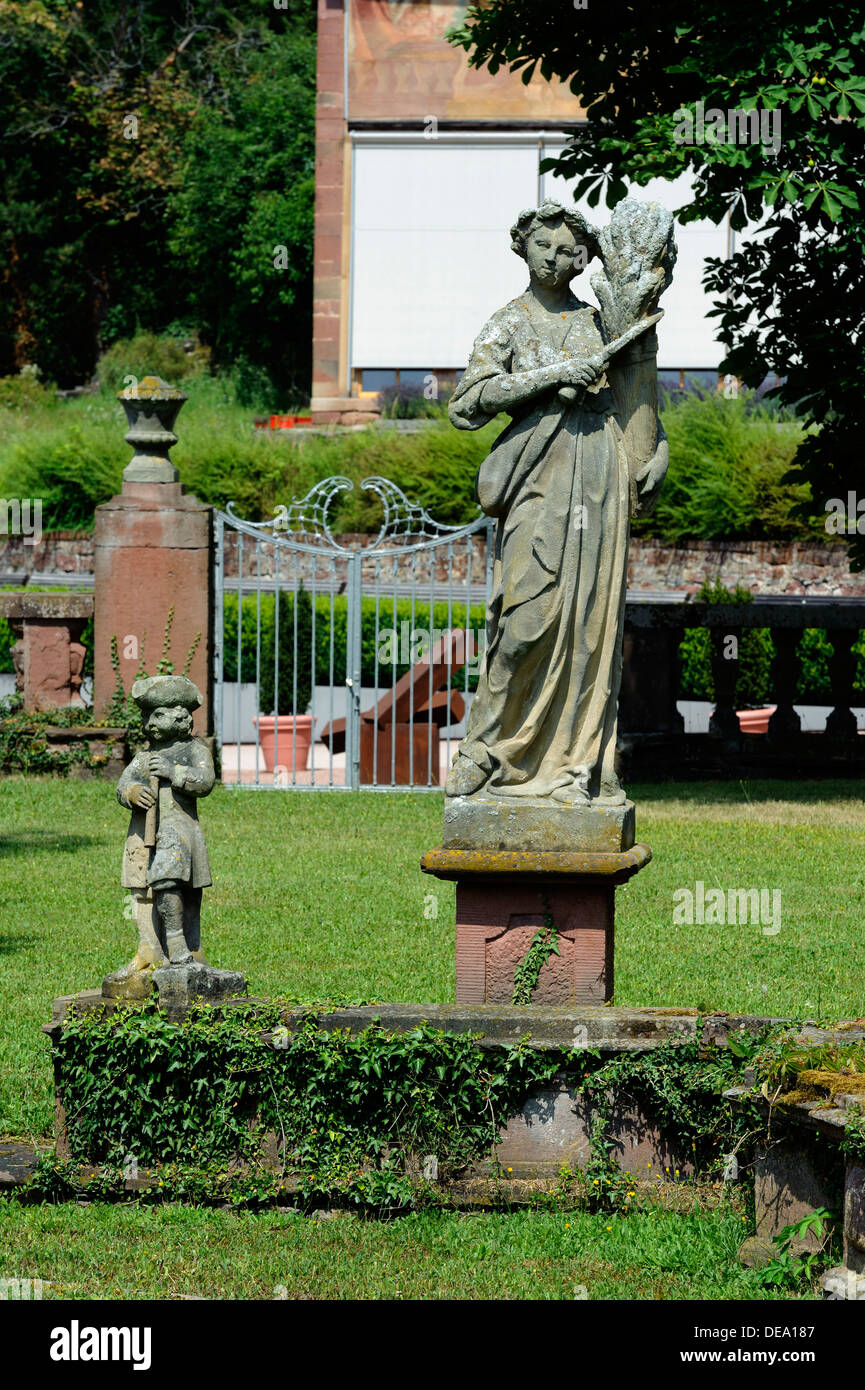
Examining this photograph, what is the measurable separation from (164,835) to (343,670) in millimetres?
12868

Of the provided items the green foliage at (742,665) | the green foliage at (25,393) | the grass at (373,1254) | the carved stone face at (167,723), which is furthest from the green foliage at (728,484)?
the grass at (373,1254)

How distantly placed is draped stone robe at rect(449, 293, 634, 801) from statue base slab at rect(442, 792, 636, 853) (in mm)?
77

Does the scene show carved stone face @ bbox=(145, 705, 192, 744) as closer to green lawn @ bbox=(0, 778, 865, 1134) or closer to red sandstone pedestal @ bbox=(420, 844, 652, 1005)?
red sandstone pedestal @ bbox=(420, 844, 652, 1005)

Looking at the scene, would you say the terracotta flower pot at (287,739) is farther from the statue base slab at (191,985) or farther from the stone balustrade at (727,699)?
the statue base slab at (191,985)

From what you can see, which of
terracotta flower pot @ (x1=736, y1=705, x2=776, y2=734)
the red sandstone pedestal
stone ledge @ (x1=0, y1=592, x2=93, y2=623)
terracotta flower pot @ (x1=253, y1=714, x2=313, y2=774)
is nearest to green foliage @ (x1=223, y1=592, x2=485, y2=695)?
terracotta flower pot @ (x1=253, y1=714, x2=313, y2=774)

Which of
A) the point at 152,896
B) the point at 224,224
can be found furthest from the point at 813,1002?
the point at 224,224

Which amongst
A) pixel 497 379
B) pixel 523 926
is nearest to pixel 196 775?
pixel 523 926

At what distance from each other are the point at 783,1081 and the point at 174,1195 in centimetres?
195

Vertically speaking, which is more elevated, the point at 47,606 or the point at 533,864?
the point at 47,606

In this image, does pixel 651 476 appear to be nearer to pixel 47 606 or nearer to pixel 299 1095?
pixel 299 1095

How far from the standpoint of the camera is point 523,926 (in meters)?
6.38

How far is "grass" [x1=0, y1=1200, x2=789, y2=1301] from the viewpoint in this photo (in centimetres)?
502

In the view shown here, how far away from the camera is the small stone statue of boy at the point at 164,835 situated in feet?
20.3

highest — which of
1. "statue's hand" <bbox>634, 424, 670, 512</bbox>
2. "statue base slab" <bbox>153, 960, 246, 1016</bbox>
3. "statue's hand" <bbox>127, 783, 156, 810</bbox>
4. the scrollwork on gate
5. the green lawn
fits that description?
"statue's hand" <bbox>634, 424, 670, 512</bbox>
